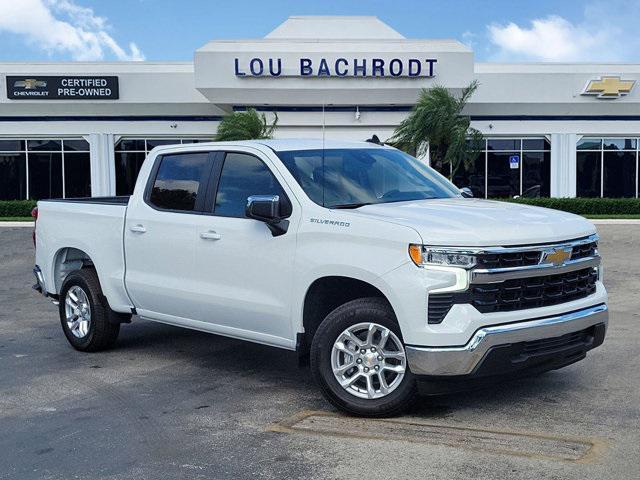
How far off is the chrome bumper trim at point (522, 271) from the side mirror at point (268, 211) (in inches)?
62.3

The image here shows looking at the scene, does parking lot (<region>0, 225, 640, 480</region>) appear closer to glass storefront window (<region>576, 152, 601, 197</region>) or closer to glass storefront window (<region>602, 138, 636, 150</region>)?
glass storefront window (<region>576, 152, 601, 197</region>)

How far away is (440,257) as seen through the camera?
521cm

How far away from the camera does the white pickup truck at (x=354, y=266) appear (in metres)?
5.23

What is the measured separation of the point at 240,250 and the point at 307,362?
1025 millimetres

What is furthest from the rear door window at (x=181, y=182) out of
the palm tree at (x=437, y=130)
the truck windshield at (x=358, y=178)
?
the palm tree at (x=437, y=130)

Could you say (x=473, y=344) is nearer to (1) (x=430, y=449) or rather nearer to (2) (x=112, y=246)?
(1) (x=430, y=449)

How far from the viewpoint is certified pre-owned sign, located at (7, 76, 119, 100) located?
111 feet

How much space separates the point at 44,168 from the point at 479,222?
33.1 meters

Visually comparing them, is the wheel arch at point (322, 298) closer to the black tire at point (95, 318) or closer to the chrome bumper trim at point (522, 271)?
the chrome bumper trim at point (522, 271)

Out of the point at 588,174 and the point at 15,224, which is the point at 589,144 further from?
→ the point at 15,224

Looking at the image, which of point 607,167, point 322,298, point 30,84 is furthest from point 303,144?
point 607,167

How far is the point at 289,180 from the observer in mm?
6223

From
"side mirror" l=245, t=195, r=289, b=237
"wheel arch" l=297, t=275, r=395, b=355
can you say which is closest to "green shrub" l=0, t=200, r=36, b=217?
"side mirror" l=245, t=195, r=289, b=237

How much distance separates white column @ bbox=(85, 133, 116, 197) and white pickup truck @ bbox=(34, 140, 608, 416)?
28.2 metres
